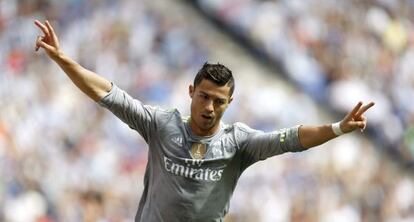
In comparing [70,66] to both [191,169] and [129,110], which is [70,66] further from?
[191,169]

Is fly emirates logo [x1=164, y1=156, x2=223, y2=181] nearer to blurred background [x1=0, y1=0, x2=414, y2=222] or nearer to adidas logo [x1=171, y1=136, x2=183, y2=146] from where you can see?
adidas logo [x1=171, y1=136, x2=183, y2=146]

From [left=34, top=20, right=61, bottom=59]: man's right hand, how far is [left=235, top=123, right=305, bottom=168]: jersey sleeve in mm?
1233

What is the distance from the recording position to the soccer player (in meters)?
6.48

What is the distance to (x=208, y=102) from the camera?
653cm

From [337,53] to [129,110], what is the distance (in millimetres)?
9417

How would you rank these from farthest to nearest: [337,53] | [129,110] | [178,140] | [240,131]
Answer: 1. [337,53]
2. [240,131]
3. [178,140]
4. [129,110]

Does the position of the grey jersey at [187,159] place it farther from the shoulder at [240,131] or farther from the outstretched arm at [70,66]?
the outstretched arm at [70,66]

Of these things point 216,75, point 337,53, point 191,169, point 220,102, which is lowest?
point 191,169

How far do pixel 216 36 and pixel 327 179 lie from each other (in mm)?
2880

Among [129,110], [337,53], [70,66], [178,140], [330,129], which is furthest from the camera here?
[337,53]

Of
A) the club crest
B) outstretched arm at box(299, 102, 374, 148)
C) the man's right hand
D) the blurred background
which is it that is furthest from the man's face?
the blurred background

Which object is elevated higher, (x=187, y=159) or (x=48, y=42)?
(x=48, y=42)

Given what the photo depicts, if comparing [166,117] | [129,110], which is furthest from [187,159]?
[129,110]

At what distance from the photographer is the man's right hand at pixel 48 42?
6.33 meters
